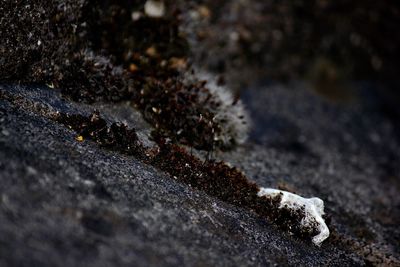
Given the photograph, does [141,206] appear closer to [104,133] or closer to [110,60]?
[104,133]

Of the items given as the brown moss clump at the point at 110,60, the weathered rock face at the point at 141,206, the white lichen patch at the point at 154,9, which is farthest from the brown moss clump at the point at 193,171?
the white lichen patch at the point at 154,9

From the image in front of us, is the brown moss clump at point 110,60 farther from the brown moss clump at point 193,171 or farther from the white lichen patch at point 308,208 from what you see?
the white lichen patch at point 308,208

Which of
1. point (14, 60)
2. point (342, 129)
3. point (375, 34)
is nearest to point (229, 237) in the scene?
point (14, 60)

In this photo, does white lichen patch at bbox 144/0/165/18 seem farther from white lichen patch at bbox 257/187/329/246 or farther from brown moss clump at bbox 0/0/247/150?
white lichen patch at bbox 257/187/329/246

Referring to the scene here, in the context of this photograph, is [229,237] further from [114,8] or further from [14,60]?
[114,8]

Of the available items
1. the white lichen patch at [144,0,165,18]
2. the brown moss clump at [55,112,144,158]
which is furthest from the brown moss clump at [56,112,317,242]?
the white lichen patch at [144,0,165,18]

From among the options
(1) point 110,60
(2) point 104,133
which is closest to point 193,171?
(2) point 104,133
